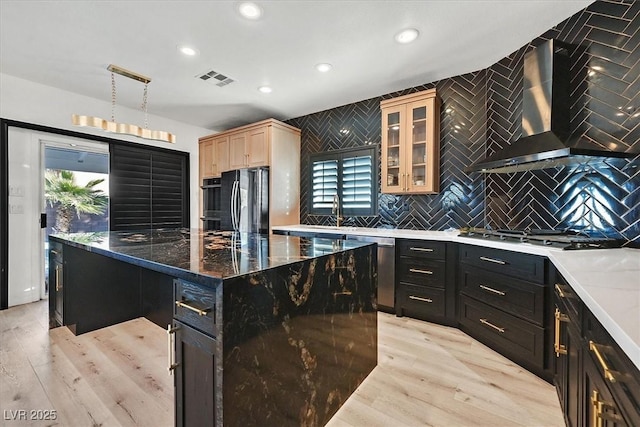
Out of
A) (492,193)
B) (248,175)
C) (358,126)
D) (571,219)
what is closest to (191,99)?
(248,175)

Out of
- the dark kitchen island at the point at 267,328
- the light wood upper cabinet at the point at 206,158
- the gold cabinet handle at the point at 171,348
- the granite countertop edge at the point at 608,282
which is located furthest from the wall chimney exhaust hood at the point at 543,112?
the light wood upper cabinet at the point at 206,158

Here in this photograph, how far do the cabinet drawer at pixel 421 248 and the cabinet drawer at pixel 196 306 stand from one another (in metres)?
2.25

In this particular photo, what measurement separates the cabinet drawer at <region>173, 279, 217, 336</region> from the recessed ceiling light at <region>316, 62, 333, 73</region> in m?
2.57

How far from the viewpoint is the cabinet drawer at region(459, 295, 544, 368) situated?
6.20 ft

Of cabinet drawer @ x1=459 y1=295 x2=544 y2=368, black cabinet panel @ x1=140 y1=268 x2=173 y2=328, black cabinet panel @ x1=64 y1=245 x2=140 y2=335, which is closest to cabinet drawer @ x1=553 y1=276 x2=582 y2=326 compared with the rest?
cabinet drawer @ x1=459 y1=295 x2=544 y2=368

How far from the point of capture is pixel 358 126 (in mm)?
3908

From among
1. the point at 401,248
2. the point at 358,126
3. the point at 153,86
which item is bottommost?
the point at 401,248

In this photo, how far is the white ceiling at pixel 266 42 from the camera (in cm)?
208

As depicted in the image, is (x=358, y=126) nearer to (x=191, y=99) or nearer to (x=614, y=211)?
(x=191, y=99)

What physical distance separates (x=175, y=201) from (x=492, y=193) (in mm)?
4572

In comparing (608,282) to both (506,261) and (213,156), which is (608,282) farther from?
(213,156)

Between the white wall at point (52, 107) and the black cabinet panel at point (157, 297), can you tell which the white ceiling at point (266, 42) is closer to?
the white wall at point (52, 107)

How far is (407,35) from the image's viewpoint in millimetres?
2373

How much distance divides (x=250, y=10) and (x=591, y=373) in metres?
2.76
